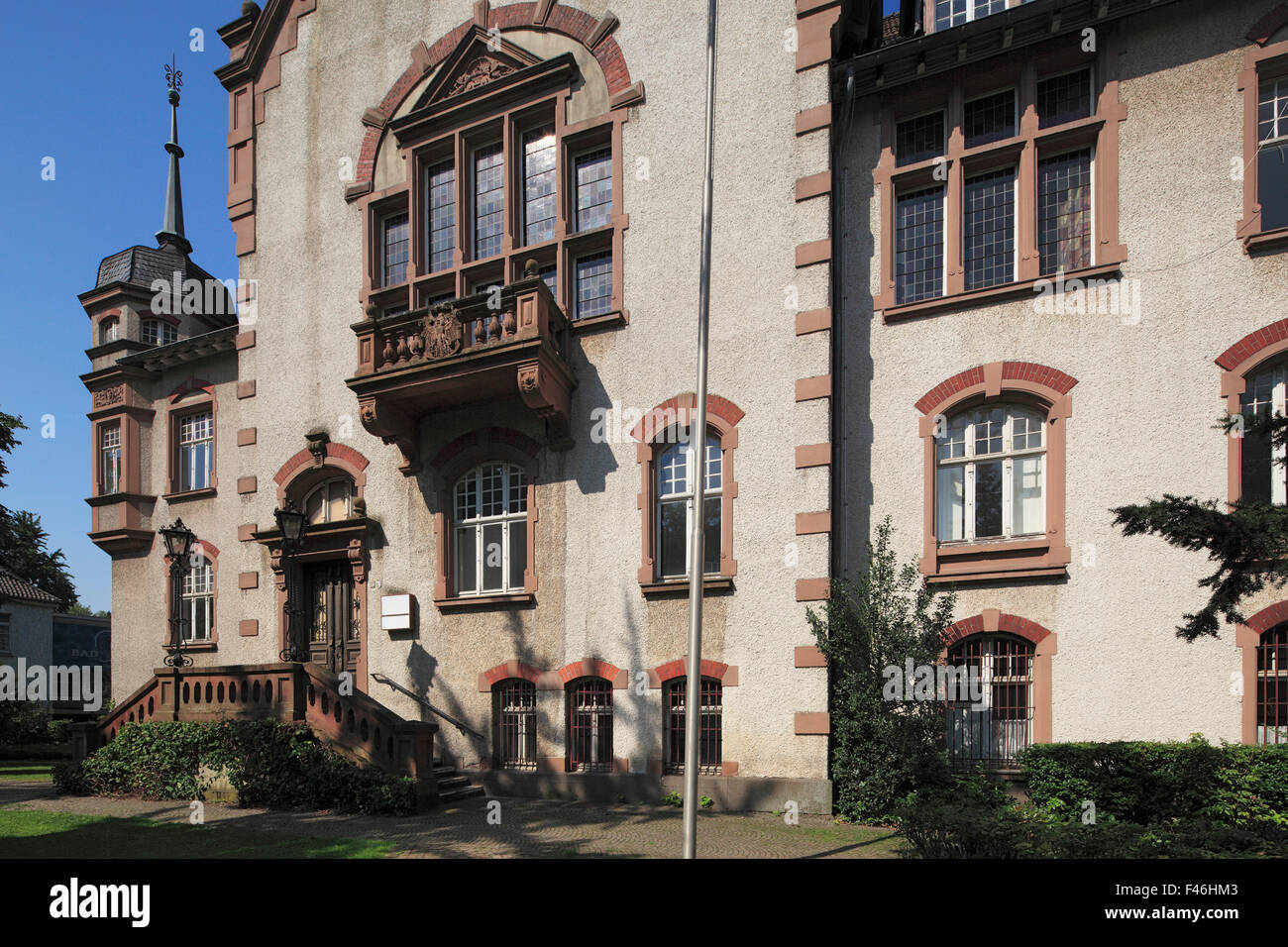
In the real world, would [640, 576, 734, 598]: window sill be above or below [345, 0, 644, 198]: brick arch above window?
below

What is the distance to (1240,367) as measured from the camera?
1135 cm

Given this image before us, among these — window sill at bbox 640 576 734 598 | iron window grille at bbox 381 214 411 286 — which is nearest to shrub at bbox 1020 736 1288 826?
window sill at bbox 640 576 734 598

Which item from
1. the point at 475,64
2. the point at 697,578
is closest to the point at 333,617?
the point at 697,578

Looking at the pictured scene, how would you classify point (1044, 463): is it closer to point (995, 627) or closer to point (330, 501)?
point (995, 627)

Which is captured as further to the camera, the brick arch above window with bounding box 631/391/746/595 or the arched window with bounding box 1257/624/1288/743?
the brick arch above window with bounding box 631/391/746/595

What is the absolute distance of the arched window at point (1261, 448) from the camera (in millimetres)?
11266

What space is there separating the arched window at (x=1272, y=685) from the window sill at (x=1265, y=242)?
5.05m

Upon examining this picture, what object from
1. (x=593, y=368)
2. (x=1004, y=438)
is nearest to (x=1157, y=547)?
(x=1004, y=438)

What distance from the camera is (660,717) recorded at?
13.7 m

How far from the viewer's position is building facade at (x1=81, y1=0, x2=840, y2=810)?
13.4 m

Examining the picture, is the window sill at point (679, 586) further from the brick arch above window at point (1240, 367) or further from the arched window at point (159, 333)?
the arched window at point (159, 333)

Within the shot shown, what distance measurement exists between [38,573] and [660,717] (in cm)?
5516

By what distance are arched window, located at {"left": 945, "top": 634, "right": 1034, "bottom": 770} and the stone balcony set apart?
746cm

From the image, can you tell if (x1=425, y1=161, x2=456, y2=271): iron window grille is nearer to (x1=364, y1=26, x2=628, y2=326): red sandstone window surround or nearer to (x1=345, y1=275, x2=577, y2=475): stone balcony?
(x1=364, y1=26, x2=628, y2=326): red sandstone window surround
